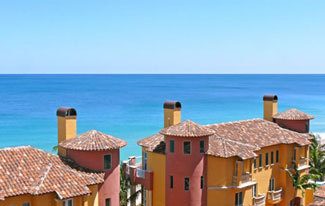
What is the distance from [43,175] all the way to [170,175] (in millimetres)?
12302

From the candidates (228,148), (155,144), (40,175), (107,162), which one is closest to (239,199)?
(228,148)

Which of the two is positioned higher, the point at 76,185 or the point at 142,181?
the point at 76,185

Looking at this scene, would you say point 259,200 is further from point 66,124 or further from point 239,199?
point 66,124

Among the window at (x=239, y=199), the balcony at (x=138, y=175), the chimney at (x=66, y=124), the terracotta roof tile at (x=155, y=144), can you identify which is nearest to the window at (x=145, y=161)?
the balcony at (x=138, y=175)

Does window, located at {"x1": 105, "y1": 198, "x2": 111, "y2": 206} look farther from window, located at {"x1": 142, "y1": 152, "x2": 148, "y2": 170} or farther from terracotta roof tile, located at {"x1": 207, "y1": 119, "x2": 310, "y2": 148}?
terracotta roof tile, located at {"x1": 207, "y1": 119, "x2": 310, "y2": 148}

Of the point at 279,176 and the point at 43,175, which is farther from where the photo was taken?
the point at 279,176

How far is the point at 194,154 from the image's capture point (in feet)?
121

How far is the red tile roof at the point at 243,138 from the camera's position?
37.2 meters

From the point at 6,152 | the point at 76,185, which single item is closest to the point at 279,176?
the point at 76,185

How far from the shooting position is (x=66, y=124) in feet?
110

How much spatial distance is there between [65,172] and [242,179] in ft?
49.8

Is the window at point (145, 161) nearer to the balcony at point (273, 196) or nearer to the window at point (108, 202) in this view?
the window at point (108, 202)

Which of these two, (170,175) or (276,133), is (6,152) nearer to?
(170,175)

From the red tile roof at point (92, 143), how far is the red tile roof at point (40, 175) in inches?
50.8
